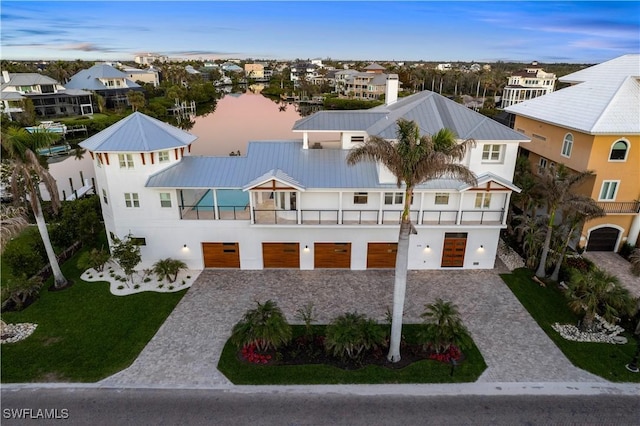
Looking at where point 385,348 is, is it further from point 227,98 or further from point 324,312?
point 227,98

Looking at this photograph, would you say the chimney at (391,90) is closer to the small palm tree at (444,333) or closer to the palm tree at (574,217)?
the palm tree at (574,217)

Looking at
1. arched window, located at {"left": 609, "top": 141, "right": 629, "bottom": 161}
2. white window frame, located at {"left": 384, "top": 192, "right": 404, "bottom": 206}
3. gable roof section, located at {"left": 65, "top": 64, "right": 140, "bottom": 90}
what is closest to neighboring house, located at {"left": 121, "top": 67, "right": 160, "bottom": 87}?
gable roof section, located at {"left": 65, "top": 64, "right": 140, "bottom": 90}

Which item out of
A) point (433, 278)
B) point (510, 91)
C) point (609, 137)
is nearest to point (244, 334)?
point (433, 278)

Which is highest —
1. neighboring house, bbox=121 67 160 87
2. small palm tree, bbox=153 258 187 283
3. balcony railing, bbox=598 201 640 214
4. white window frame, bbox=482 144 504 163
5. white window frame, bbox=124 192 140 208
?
neighboring house, bbox=121 67 160 87

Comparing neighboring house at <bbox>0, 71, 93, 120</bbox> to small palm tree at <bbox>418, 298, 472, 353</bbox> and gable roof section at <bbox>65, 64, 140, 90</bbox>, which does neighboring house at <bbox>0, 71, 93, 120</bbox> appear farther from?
small palm tree at <bbox>418, 298, 472, 353</bbox>

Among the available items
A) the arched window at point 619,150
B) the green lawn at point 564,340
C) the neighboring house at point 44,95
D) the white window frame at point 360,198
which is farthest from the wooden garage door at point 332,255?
the neighboring house at point 44,95

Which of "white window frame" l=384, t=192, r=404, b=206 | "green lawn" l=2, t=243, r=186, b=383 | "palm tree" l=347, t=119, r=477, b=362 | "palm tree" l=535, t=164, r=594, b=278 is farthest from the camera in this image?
"white window frame" l=384, t=192, r=404, b=206

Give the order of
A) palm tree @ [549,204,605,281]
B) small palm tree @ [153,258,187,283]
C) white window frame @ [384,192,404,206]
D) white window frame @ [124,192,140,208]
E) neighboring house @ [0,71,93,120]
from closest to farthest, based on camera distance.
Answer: palm tree @ [549,204,605,281] < small palm tree @ [153,258,187,283] < white window frame @ [124,192,140,208] < white window frame @ [384,192,404,206] < neighboring house @ [0,71,93,120]
